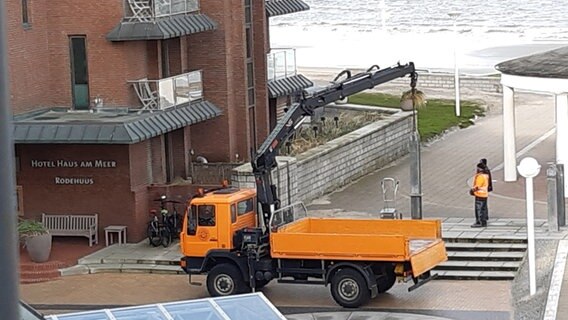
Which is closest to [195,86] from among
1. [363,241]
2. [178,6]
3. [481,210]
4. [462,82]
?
[178,6]

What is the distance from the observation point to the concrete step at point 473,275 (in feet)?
78.6

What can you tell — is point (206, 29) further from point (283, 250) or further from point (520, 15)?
point (520, 15)

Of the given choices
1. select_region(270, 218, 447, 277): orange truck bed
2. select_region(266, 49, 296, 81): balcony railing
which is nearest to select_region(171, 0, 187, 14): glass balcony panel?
select_region(266, 49, 296, 81): balcony railing

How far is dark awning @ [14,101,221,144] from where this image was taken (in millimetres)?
27031

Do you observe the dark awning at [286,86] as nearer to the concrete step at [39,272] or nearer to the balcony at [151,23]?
the balcony at [151,23]

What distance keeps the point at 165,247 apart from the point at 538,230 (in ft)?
27.1

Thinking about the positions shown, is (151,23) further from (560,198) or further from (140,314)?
(140,314)

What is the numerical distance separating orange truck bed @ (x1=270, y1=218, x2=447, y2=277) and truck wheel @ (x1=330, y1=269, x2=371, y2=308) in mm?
355

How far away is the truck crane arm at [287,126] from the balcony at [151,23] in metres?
4.73

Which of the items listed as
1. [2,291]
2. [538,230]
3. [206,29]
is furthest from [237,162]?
[2,291]

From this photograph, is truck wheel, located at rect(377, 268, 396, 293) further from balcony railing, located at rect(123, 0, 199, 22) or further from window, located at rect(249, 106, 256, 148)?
window, located at rect(249, 106, 256, 148)

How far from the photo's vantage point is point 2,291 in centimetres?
385

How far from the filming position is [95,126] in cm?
2727

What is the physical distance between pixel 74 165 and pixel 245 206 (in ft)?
21.7
